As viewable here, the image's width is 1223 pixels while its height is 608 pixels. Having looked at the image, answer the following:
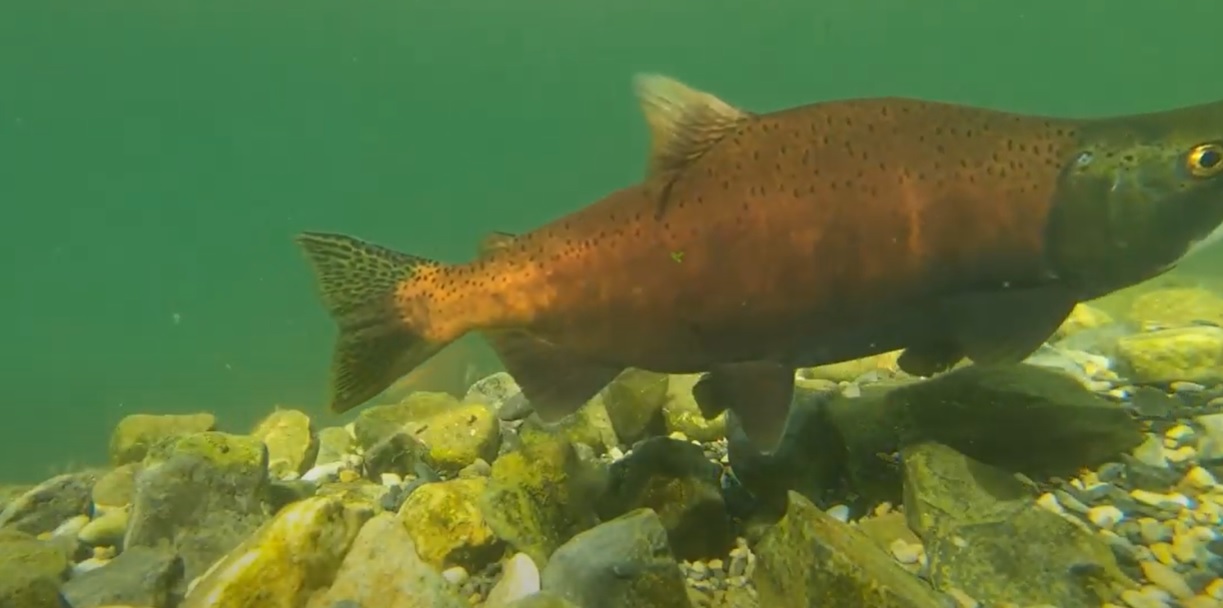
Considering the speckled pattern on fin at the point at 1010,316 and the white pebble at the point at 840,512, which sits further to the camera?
the white pebble at the point at 840,512

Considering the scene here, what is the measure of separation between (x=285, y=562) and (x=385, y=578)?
13.1 inches

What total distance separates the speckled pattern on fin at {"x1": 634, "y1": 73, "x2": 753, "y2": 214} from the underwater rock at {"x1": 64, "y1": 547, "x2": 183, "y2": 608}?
7.63ft

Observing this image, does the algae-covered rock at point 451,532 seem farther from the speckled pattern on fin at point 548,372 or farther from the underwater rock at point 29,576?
the underwater rock at point 29,576

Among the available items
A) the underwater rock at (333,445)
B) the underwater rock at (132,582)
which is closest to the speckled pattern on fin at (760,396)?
the underwater rock at (132,582)

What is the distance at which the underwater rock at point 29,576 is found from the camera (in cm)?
277

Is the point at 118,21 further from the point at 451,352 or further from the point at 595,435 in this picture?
the point at 595,435

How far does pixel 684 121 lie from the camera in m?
3.13

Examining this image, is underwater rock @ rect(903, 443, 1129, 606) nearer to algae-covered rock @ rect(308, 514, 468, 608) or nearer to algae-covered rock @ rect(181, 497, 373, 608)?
algae-covered rock @ rect(308, 514, 468, 608)

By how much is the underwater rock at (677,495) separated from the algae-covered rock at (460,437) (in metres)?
1.27

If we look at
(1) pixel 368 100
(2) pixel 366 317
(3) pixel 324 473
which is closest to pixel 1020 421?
(2) pixel 366 317

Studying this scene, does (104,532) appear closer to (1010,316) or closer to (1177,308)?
(1010,316)

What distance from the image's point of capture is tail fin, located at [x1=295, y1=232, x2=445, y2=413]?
3209mm

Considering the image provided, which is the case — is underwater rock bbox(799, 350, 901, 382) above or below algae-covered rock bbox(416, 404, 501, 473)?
below

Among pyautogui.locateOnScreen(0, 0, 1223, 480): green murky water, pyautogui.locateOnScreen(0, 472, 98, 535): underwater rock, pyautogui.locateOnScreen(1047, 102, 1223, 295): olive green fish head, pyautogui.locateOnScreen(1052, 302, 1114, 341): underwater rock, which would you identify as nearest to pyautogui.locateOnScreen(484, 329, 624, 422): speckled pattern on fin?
pyautogui.locateOnScreen(1047, 102, 1223, 295): olive green fish head
